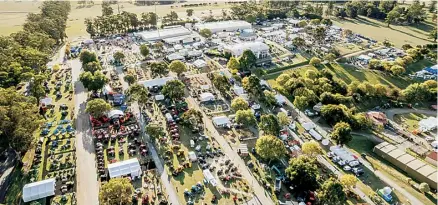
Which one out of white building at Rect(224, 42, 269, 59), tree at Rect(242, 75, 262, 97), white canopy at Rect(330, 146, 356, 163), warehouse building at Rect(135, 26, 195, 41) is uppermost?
warehouse building at Rect(135, 26, 195, 41)

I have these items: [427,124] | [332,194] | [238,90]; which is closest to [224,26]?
[238,90]

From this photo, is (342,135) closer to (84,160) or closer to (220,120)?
(220,120)

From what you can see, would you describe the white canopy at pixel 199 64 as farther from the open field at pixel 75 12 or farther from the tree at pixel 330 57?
the open field at pixel 75 12

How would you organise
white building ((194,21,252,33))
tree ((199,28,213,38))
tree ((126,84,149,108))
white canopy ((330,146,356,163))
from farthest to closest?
white building ((194,21,252,33))
tree ((199,28,213,38))
tree ((126,84,149,108))
white canopy ((330,146,356,163))

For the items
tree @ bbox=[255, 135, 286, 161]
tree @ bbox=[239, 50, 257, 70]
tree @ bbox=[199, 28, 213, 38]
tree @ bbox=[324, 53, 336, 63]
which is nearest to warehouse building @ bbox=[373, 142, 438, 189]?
tree @ bbox=[255, 135, 286, 161]

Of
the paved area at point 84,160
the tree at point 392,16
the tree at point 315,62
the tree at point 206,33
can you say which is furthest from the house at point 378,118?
the tree at point 392,16

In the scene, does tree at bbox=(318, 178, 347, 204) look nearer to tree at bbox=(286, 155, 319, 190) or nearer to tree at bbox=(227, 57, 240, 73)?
tree at bbox=(286, 155, 319, 190)

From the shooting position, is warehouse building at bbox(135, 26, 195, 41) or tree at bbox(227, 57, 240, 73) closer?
tree at bbox(227, 57, 240, 73)
